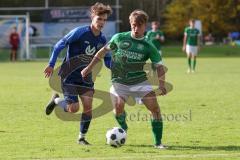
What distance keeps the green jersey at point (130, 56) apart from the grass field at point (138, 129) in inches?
40.4

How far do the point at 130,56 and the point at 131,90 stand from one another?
58cm

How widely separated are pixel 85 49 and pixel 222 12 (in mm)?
53804

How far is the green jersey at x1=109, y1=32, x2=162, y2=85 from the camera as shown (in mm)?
9672

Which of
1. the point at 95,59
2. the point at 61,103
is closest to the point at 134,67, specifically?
the point at 95,59

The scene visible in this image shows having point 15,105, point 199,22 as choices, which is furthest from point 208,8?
point 15,105

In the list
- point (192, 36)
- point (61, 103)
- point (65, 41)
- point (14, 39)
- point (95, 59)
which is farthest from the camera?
point (14, 39)

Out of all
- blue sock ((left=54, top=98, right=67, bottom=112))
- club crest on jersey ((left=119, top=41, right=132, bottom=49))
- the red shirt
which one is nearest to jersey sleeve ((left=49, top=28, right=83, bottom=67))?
club crest on jersey ((left=119, top=41, right=132, bottom=49))

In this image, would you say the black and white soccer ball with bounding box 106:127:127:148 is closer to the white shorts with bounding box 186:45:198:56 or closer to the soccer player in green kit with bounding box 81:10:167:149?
the soccer player in green kit with bounding box 81:10:167:149

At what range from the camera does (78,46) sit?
1026cm

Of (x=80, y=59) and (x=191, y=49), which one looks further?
(x=191, y=49)

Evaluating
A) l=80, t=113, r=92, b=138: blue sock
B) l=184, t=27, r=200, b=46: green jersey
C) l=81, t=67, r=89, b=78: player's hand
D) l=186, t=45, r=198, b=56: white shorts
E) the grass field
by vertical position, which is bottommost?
l=186, t=45, r=198, b=56: white shorts

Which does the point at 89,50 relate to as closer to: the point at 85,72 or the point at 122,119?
the point at 85,72

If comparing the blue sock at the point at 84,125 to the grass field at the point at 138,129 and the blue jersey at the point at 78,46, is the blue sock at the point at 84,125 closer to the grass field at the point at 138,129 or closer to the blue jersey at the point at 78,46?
the grass field at the point at 138,129

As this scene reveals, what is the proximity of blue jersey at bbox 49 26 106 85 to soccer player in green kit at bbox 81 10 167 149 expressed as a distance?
15.2 inches
